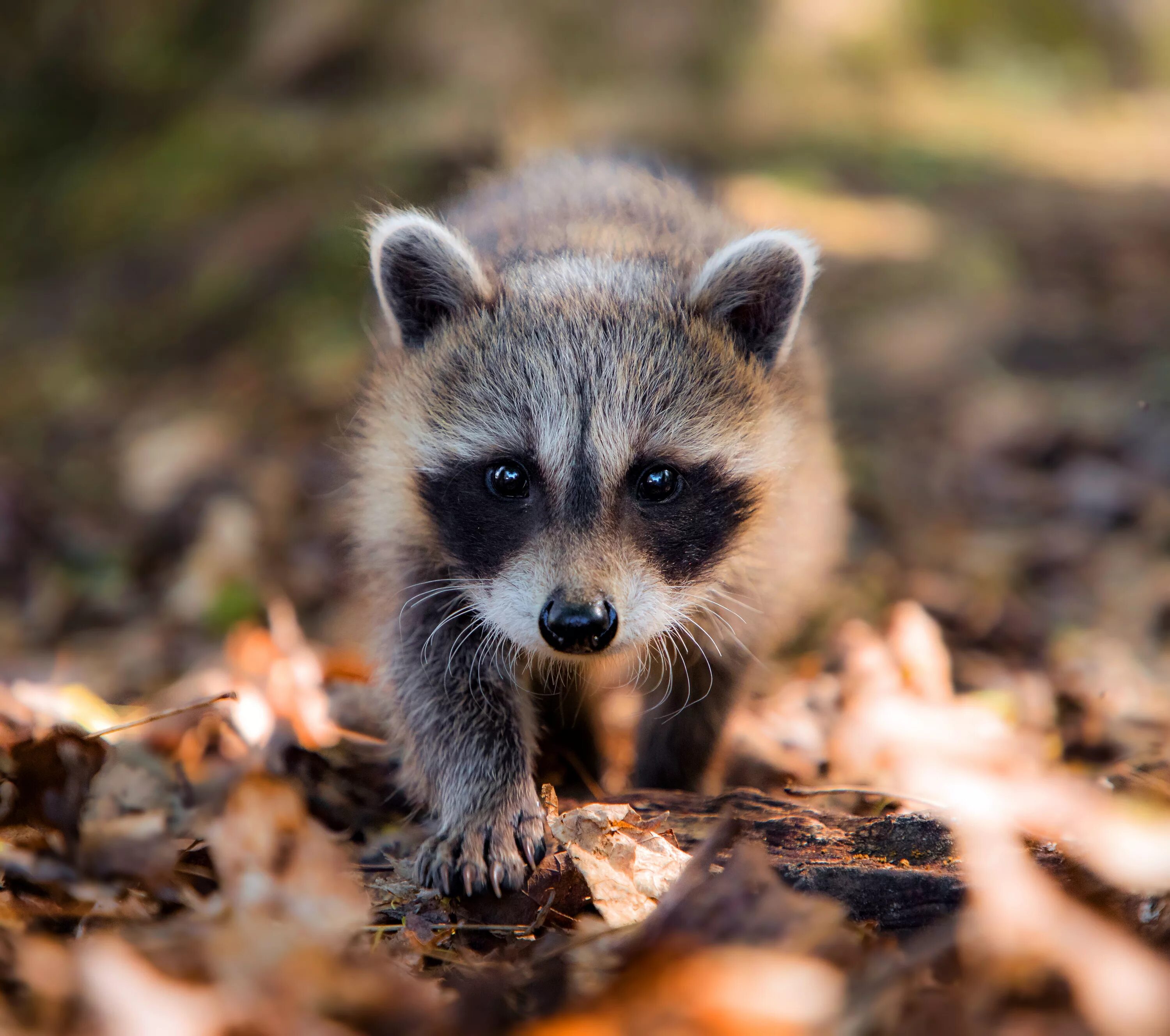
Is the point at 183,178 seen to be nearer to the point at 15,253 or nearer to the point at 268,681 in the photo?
the point at 15,253

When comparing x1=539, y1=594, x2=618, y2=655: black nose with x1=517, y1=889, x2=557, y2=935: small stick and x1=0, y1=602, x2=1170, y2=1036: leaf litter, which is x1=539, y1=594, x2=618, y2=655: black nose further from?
x1=517, y1=889, x2=557, y2=935: small stick

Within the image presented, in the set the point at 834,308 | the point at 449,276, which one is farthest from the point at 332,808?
the point at 834,308

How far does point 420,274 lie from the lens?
3.66m

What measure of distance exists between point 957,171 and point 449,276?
7.41 m

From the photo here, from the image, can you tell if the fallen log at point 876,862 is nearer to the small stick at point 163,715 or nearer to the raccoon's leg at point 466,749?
the raccoon's leg at point 466,749

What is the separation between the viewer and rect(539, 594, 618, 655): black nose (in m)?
3.02

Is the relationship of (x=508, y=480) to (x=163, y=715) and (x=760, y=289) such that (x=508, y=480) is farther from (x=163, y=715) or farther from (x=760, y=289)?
(x=163, y=715)

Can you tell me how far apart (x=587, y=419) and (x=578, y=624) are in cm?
68

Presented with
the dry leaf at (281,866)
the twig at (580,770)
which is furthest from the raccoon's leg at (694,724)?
the dry leaf at (281,866)

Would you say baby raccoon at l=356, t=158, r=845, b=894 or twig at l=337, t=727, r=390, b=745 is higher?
baby raccoon at l=356, t=158, r=845, b=894

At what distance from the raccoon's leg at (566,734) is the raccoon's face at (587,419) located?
15.4 inches

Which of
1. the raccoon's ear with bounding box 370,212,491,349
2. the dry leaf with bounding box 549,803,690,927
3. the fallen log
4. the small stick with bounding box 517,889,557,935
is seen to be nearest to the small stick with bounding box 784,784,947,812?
the fallen log

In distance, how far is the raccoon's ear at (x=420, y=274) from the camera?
3541 millimetres

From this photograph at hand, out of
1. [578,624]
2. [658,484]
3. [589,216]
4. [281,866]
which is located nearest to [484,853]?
[578,624]
